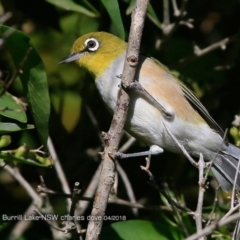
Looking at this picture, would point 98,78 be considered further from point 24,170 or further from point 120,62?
point 24,170

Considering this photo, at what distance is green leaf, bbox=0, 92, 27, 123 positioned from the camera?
12.0ft

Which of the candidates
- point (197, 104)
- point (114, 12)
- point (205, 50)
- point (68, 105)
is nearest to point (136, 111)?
point (197, 104)

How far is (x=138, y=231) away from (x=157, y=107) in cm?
84

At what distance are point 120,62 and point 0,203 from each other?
1.49 meters

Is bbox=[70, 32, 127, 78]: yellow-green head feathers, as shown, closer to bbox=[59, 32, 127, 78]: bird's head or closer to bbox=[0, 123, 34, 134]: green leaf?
bbox=[59, 32, 127, 78]: bird's head

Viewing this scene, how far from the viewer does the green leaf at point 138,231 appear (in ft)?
13.6

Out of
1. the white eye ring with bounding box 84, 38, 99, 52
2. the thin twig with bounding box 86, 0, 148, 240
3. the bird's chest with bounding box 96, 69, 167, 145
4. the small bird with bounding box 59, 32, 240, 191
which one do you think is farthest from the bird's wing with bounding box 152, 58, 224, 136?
the thin twig with bounding box 86, 0, 148, 240

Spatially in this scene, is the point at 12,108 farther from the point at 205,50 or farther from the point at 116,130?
the point at 205,50

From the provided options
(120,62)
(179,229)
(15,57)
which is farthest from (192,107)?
(15,57)

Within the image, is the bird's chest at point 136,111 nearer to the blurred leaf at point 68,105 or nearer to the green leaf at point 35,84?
the green leaf at point 35,84

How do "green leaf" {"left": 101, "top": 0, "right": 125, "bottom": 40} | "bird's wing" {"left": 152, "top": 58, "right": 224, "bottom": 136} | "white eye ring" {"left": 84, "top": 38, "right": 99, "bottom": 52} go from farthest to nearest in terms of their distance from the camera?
"white eye ring" {"left": 84, "top": 38, "right": 99, "bottom": 52} → "bird's wing" {"left": 152, "top": 58, "right": 224, "bottom": 136} → "green leaf" {"left": 101, "top": 0, "right": 125, "bottom": 40}

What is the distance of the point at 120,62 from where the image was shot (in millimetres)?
4637

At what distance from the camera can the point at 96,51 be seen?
4742 mm

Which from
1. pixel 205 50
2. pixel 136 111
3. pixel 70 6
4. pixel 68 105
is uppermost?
pixel 70 6
